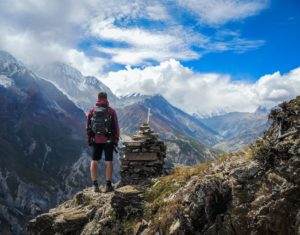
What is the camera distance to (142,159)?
2158 cm

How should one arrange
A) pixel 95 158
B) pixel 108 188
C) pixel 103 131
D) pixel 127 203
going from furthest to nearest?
pixel 95 158 < pixel 108 188 < pixel 103 131 < pixel 127 203

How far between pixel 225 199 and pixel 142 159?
25.6ft

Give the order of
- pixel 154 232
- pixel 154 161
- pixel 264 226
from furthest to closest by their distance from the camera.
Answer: pixel 154 161 < pixel 154 232 < pixel 264 226

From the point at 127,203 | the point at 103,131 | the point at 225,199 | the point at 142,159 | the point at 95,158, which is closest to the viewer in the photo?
the point at 225,199

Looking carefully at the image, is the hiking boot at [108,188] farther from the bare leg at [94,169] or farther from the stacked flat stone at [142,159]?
the stacked flat stone at [142,159]

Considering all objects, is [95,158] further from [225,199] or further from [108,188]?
[225,199]

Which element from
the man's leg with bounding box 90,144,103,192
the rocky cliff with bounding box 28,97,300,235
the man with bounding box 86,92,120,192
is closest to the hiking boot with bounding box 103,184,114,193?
the man with bounding box 86,92,120,192

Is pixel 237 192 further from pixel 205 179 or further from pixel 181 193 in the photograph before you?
pixel 181 193

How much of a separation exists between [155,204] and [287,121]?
589 centimetres

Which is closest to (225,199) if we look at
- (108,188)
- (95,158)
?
(108,188)

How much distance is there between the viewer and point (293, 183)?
13578 millimetres

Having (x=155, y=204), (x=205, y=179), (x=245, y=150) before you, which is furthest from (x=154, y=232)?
(x=245, y=150)

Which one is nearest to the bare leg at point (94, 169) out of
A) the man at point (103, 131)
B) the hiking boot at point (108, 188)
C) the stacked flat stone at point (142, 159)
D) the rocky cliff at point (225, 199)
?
the man at point (103, 131)

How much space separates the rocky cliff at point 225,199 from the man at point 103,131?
2.96 metres
